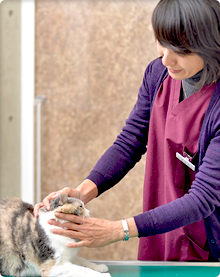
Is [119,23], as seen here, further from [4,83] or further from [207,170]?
[207,170]

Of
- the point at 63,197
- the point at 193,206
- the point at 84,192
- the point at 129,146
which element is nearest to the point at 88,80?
the point at 129,146

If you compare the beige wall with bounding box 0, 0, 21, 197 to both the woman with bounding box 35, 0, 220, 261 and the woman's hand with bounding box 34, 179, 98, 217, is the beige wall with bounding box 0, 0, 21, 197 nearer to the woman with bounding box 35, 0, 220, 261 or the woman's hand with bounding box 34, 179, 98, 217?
the woman's hand with bounding box 34, 179, 98, 217

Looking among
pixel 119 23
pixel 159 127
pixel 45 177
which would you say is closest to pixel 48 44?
pixel 119 23

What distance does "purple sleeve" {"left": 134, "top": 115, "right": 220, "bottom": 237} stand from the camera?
27.2 inches

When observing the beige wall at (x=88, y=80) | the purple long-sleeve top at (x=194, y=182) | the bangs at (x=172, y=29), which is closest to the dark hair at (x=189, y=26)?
the bangs at (x=172, y=29)

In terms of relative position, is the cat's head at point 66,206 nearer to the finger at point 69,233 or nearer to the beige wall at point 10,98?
the finger at point 69,233

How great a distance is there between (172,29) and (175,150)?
0.35m

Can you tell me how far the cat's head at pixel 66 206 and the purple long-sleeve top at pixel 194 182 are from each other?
0.14m

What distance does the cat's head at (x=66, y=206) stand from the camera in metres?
0.75

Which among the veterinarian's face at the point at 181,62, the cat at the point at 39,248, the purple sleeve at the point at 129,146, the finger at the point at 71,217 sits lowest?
the cat at the point at 39,248

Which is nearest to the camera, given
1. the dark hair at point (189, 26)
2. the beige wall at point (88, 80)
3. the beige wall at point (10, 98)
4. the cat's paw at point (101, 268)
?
the dark hair at point (189, 26)

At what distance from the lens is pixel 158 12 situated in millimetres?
701

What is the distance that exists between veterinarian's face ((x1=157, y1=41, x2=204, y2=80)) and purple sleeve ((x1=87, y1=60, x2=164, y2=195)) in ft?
0.65

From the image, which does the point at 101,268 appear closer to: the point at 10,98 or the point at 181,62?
the point at 181,62
